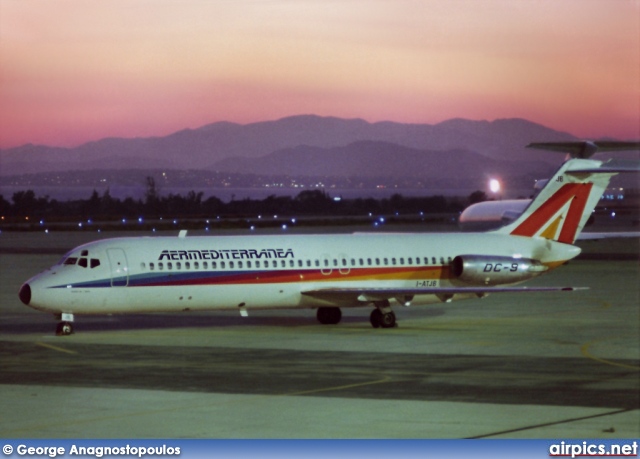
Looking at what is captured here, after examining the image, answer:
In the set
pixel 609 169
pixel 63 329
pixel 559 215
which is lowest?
pixel 63 329

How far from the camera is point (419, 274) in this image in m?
33.9

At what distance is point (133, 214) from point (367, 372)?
108 m

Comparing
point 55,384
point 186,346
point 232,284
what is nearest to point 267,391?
point 55,384

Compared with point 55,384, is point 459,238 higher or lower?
higher

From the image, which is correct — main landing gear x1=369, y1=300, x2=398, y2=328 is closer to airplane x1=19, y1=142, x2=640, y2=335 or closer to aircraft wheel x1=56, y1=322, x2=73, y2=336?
airplane x1=19, y1=142, x2=640, y2=335

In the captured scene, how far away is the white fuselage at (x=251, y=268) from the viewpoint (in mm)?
30672

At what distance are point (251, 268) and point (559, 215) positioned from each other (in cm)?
995

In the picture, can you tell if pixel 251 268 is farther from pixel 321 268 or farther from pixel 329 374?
pixel 329 374

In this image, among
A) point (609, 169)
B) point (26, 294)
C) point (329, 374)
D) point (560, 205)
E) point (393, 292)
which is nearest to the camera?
point (329, 374)

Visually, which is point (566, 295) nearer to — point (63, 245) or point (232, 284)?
point (232, 284)

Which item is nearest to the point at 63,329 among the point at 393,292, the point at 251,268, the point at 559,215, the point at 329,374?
the point at 251,268

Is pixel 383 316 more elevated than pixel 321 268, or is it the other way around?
pixel 321 268

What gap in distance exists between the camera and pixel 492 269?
112ft

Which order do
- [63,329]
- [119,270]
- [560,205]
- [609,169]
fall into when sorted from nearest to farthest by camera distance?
[119,270] < [63,329] < [609,169] < [560,205]
